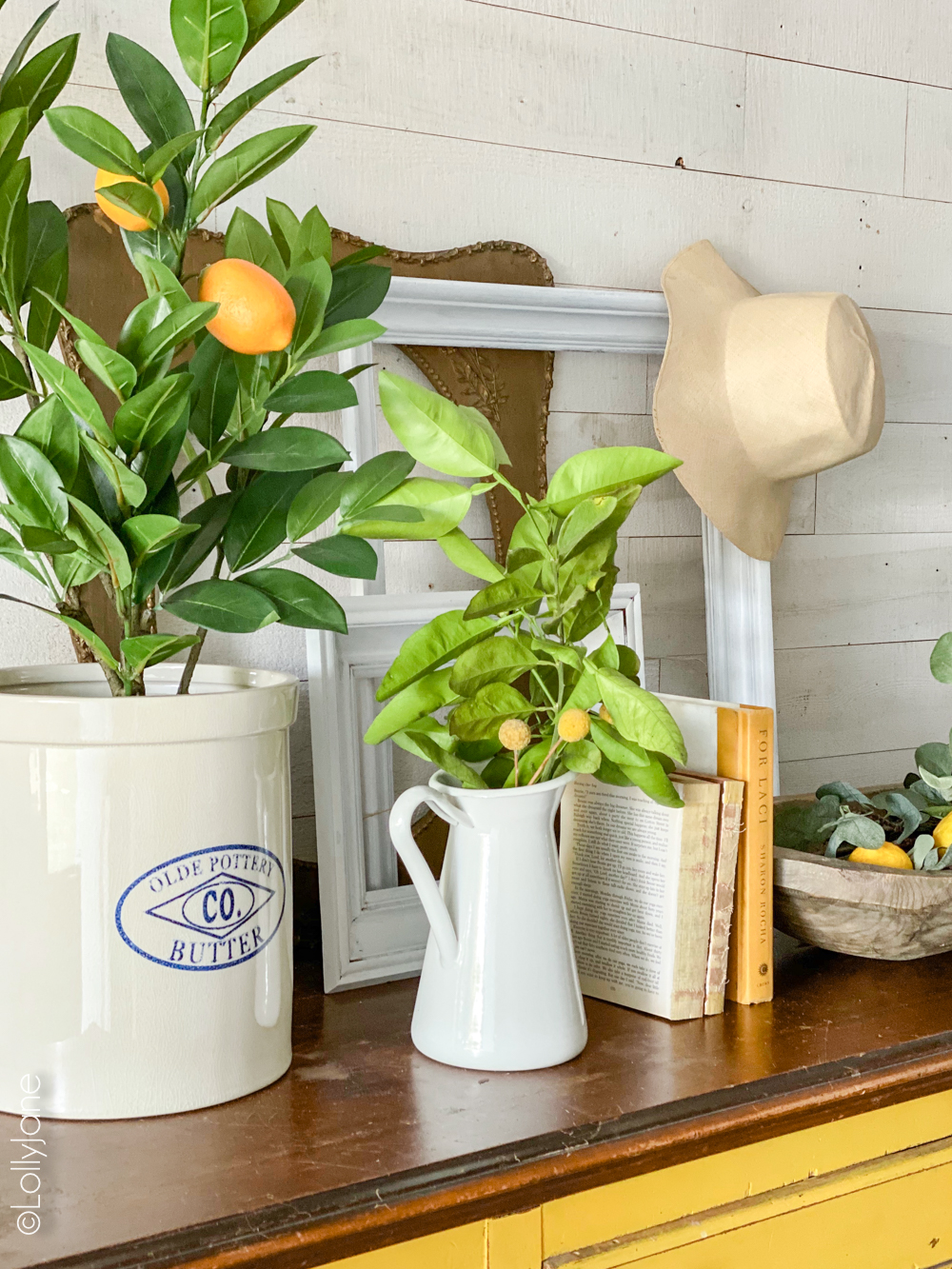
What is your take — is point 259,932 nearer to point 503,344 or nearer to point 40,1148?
point 40,1148

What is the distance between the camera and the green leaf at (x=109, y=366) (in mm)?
610

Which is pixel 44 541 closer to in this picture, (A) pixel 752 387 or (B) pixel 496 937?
(B) pixel 496 937

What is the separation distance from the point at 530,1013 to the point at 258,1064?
0.17 meters

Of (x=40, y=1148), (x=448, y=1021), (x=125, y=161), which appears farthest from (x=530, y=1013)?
(x=125, y=161)

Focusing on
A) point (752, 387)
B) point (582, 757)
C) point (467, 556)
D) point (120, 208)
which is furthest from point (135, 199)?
point (752, 387)

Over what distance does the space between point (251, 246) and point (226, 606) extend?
230 mm

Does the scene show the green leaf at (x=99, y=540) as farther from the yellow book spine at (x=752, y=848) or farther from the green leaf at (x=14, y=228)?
the yellow book spine at (x=752, y=848)

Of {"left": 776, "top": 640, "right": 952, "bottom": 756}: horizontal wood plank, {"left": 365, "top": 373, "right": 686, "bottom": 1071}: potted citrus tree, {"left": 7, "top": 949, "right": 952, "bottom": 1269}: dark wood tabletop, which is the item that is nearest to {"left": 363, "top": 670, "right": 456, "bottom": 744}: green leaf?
{"left": 365, "top": 373, "right": 686, "bottom": 1071}: potted citrus tree

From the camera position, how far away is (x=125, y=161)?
2.03 feet

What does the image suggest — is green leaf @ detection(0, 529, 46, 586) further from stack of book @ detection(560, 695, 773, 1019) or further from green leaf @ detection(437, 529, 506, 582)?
stack of book @ detection(560, 695, 773, 1019)

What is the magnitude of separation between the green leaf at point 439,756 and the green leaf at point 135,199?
14.0 inches

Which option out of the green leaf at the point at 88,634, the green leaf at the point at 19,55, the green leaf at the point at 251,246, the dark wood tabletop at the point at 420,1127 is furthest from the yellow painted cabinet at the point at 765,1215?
the green leaf at the point at 19,55

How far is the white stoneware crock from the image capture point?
2.18 feet

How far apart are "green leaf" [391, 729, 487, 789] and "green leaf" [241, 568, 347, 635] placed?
0.14 meters
